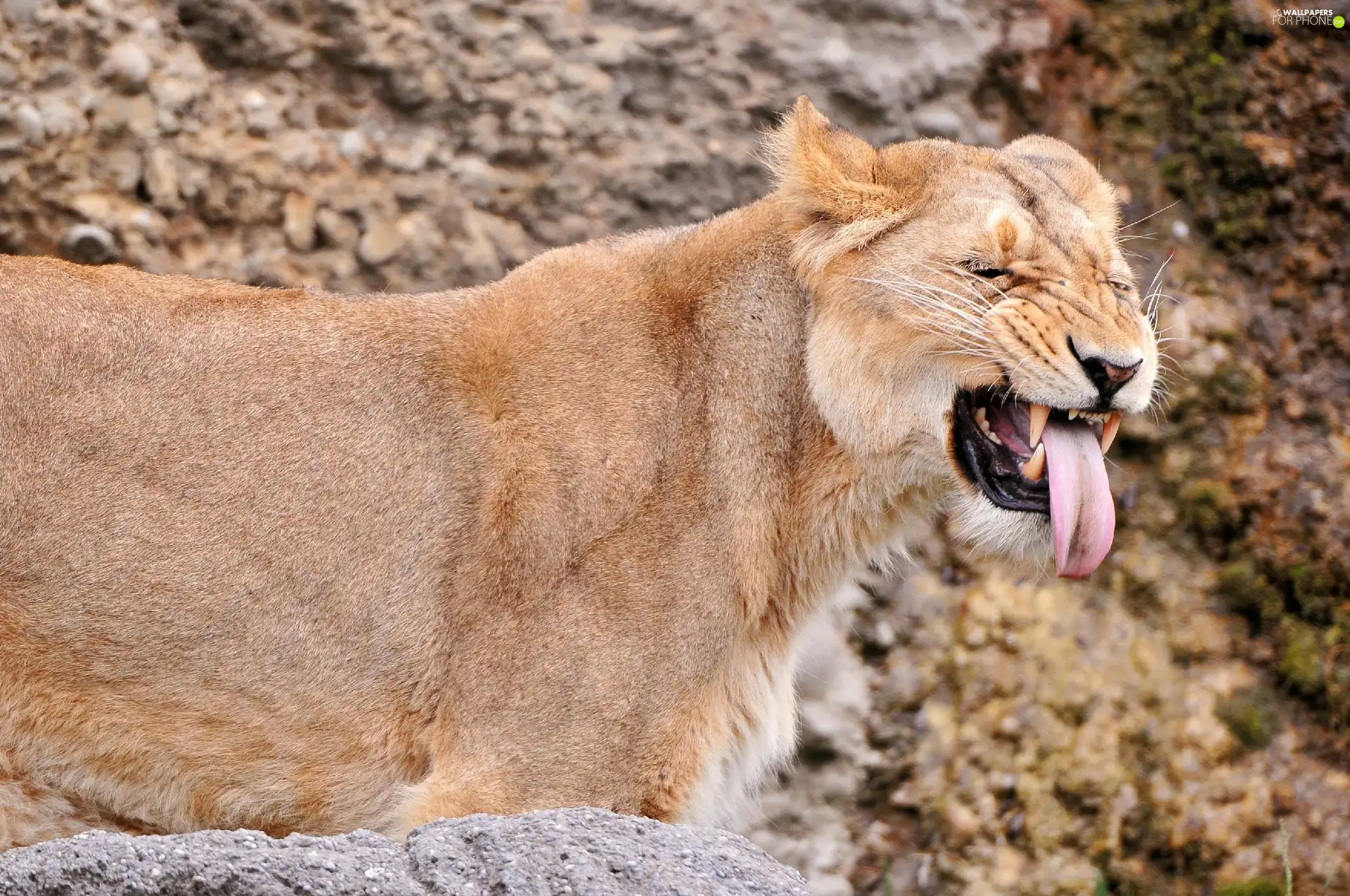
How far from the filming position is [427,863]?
3.20 meters

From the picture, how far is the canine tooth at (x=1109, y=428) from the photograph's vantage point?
4.45m

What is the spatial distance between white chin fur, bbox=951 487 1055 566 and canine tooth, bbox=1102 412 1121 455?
0.96ft

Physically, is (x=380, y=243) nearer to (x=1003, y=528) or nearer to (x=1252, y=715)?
(x=1003, y=528)

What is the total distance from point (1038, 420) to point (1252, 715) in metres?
3.18

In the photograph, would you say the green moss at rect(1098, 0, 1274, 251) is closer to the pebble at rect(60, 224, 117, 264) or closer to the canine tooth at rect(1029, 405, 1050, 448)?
the canine tooth at rect(1029, 405, 1050, 448)

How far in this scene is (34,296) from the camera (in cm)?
448

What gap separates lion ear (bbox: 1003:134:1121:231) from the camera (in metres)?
4.98

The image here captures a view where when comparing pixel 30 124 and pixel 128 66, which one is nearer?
pixel 30 124

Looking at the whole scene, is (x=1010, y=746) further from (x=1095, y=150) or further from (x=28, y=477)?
(x=28, y=477)

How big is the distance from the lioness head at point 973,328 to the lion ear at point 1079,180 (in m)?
0.15

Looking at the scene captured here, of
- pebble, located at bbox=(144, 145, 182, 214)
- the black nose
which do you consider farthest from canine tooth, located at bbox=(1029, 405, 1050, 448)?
pebble, located at bbox=(144, 145, 182, 214)

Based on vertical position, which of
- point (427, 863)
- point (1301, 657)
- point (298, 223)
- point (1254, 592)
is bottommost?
point (1301, 657)

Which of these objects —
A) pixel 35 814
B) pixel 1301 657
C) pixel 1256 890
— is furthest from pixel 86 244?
pixel 1256 890

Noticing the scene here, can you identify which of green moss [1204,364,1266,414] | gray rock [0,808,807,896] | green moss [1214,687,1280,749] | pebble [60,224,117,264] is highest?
gray rock [0,808,807,896]
